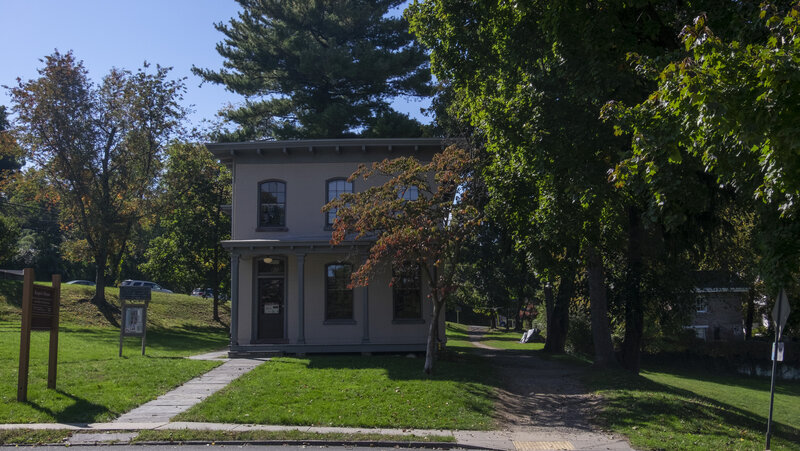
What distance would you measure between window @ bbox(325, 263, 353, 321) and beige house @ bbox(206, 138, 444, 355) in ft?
0.11

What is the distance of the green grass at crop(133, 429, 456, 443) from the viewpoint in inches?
399

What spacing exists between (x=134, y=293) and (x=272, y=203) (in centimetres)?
537

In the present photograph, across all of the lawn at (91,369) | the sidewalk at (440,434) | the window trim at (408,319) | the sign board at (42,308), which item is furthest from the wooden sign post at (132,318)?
the window trim at (408,319)

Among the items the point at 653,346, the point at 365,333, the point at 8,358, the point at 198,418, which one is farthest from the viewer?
the point at 653,346

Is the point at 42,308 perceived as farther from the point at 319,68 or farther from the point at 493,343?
the point at 493,343

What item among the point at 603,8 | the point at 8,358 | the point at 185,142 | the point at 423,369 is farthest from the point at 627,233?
the point at 185,142

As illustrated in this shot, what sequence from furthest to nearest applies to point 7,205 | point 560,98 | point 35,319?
point 7,205 < point 560,98 < point 35,319

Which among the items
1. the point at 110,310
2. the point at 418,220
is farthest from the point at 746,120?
the point at 110,310

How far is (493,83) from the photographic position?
53.2ft

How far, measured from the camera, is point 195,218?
35875 mm

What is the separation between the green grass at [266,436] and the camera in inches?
→ 399

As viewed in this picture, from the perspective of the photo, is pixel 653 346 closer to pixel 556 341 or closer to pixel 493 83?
pixel 556 341

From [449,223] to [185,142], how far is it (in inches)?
913

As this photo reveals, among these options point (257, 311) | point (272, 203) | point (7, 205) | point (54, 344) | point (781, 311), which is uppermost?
point (7, 205)
